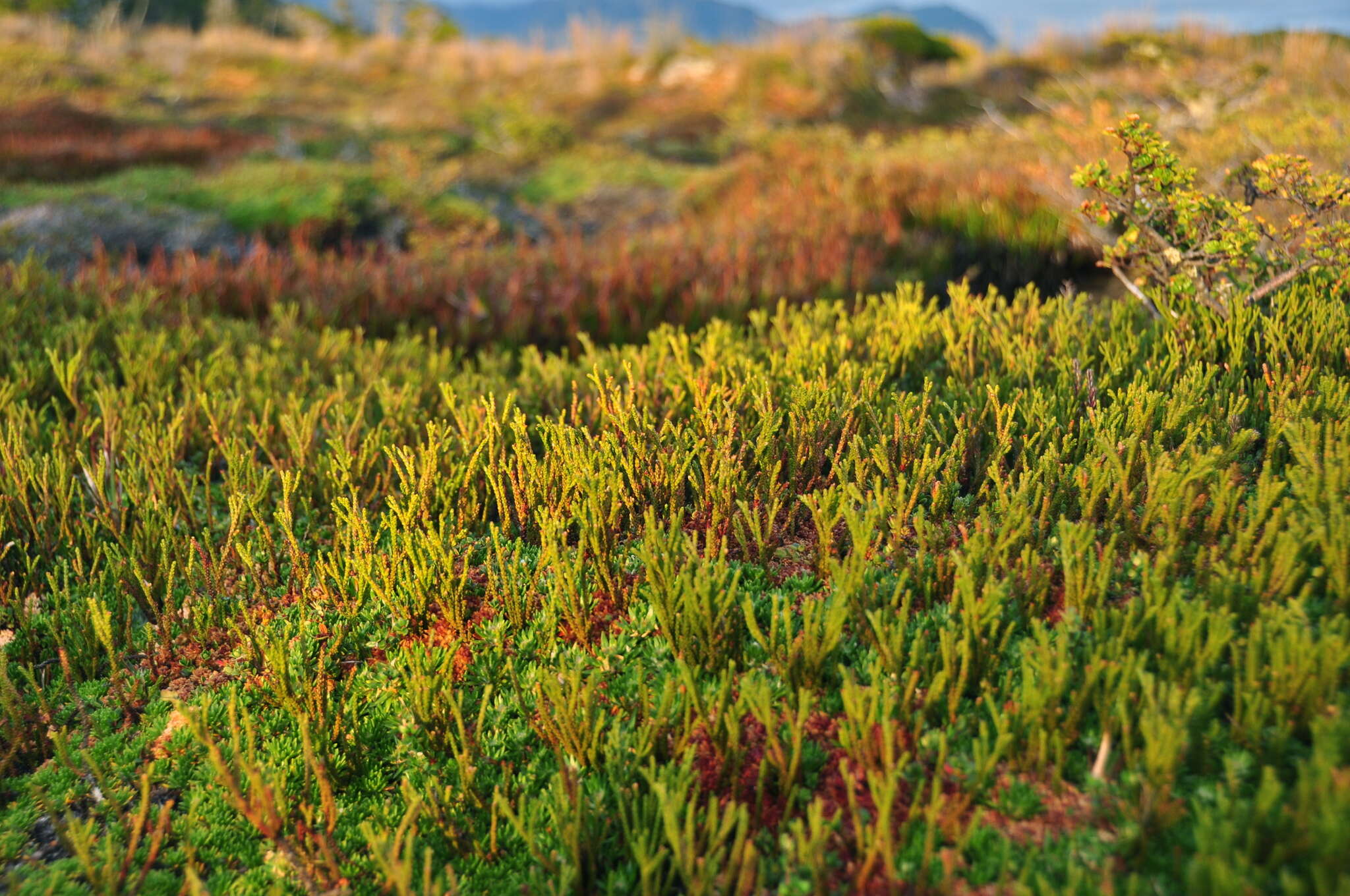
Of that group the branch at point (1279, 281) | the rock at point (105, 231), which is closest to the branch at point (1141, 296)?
the branch at point (1279, 281)

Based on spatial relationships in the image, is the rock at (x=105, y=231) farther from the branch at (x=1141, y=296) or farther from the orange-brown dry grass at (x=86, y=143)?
the branch at (x=1141, y=296)

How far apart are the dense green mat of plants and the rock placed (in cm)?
598

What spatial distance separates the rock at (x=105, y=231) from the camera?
8.66 m

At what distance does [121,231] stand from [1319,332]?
10.6m

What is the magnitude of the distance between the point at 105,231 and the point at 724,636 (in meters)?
9.75

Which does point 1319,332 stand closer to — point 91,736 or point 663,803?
point 663,803

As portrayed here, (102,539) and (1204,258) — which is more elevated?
(1204,258)

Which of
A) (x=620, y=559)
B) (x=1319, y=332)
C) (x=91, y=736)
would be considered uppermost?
(x=1319, y=332)

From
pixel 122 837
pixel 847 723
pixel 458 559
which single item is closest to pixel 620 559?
pixel 458 559

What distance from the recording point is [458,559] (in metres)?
3.04

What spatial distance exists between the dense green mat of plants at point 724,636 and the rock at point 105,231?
5983 mm

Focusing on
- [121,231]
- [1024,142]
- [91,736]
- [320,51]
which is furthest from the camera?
[320,51]

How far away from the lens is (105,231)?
937 cm

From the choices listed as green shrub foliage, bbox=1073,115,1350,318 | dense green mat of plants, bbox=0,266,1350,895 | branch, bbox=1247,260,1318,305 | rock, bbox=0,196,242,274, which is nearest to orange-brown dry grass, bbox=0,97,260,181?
rock, bbox=0,196,242,274
